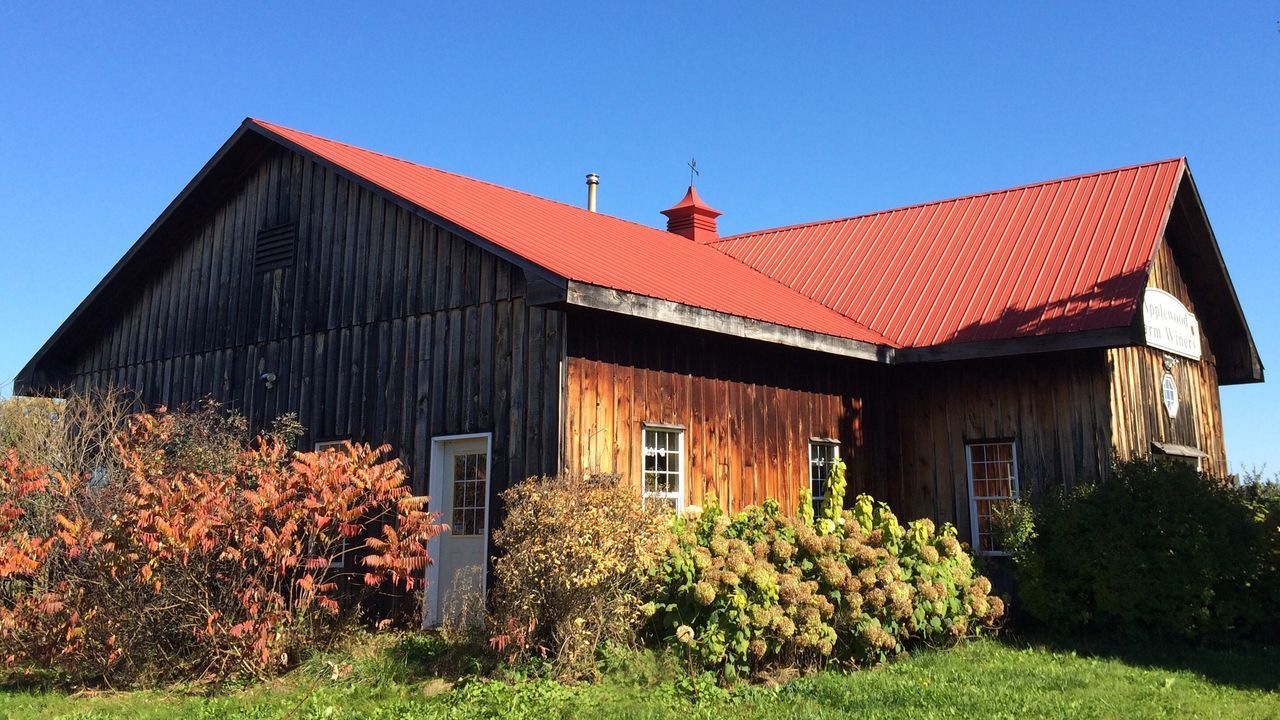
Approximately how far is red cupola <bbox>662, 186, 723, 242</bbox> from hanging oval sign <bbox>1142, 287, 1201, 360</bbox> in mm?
8477

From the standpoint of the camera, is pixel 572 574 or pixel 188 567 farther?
pixel 188 567

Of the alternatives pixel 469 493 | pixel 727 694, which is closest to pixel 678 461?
pixel 469 493

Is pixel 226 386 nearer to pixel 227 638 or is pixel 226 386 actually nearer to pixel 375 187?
pixel 375 187

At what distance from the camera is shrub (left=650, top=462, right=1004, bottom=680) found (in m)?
8.69

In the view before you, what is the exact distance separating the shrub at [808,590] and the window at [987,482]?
2.69 metres

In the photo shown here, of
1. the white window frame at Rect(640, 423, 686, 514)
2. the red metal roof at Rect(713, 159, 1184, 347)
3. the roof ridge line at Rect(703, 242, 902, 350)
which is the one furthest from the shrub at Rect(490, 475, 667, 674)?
the red metal roof at Rect(713, 159, 1184, 347)

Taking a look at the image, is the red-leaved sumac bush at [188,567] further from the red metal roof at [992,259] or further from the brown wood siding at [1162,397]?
the brown wood siding at [1162,397]

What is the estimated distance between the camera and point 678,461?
1159 centimetres

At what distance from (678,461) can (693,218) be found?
32.6 ft

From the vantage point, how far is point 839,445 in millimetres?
13812

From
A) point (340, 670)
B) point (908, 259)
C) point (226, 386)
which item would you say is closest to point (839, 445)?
point (908, 259)

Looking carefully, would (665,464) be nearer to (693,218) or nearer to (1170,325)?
(1170,325)

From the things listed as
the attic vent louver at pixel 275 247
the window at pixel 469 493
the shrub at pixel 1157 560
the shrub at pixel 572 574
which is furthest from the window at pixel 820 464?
the attic vent louver at pixel 275 247

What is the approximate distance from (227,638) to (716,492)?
17.4 feet
